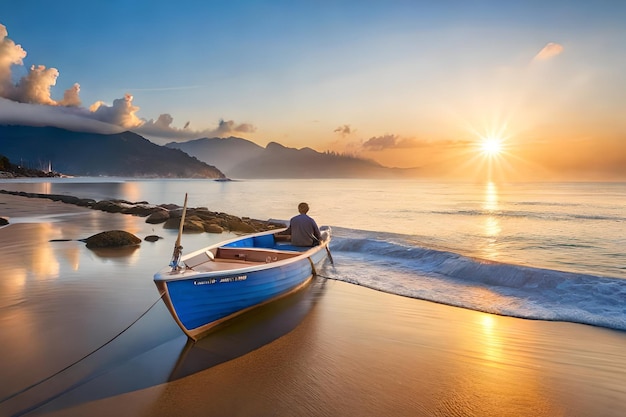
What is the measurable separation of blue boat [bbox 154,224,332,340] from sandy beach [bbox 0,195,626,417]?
0.36m

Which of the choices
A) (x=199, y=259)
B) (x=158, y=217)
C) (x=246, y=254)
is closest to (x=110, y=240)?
(x=246, y=254)

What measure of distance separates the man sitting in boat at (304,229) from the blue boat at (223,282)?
52cm

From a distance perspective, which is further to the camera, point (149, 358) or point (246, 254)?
point (246, 254)

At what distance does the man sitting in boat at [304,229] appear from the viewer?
1177 cm

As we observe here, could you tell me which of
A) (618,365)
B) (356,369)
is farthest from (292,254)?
(618,365)

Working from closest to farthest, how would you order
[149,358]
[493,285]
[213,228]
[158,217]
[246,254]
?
[149,358]
[246,254]
[493,285]
[213,228]
[158,217]

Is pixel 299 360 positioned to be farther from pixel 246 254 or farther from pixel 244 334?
pixel 246 254

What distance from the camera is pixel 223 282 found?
23.2 feet

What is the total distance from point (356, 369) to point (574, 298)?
7.37m

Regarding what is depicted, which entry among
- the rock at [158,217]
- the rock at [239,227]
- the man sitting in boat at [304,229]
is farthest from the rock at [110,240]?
the rock at [158,217]

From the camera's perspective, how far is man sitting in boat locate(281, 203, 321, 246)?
11773 mm

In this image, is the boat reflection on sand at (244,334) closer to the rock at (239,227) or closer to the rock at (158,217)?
the rock at (239,227)

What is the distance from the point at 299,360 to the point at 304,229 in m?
5.73

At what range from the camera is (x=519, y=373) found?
598 cm
